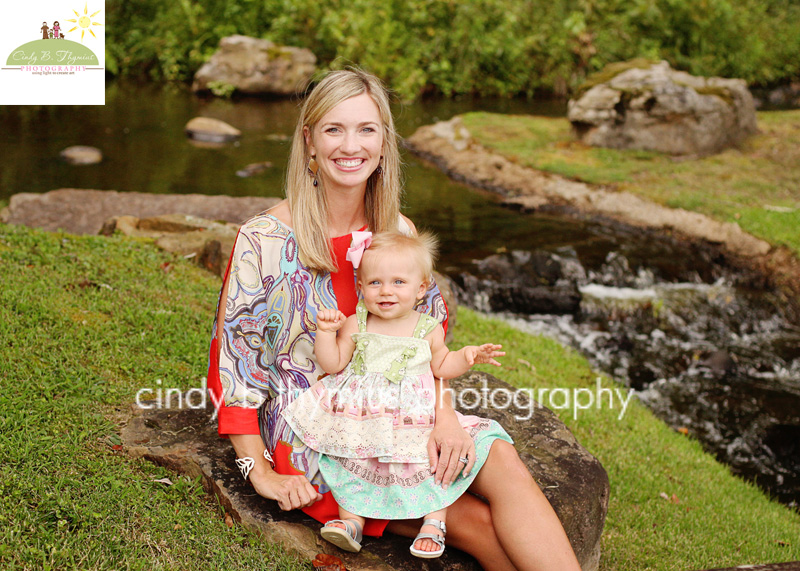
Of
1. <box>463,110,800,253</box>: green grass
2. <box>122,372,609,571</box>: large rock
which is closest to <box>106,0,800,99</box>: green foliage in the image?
<box>463,110,800,253</box>: green grass

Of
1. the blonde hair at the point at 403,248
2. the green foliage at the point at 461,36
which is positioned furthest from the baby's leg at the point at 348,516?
the green foliage at the point at 461,36

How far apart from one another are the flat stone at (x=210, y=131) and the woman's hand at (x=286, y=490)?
12.4 metres

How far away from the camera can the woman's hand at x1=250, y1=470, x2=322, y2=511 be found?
8.79 ft

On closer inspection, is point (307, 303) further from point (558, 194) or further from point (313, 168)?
point (558, 194)

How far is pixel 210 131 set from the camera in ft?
47.3

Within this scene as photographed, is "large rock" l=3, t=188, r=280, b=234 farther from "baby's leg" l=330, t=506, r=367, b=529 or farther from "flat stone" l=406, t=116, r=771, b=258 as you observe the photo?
"baby's leg" l=330, t=506, r=367, b=529

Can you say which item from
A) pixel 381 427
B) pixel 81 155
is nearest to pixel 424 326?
pixel 381 427

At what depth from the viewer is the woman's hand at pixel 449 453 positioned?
2590 millimetres

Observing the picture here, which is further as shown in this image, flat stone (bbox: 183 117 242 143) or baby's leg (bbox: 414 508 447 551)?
flat stone (bbox: 183 117 242 143)

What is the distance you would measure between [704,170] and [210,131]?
9278 millimetres

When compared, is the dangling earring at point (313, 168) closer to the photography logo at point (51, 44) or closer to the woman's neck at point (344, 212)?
the woman's neck at point (344, 212)

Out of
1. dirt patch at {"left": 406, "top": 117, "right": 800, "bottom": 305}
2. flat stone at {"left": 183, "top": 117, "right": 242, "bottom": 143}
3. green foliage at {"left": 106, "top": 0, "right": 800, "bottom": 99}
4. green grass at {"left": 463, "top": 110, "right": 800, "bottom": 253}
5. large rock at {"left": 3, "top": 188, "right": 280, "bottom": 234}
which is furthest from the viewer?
green foliage at {"left": 106, "top": 0, "right": 800, "bottom": 99}

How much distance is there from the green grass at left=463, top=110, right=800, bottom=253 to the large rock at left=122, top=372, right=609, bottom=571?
697 cm

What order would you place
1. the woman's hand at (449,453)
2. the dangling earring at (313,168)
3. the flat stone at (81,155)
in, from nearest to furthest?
the woman's hand at (449,453), the dangling earring at (313,168), the flat stone at (81,155)
